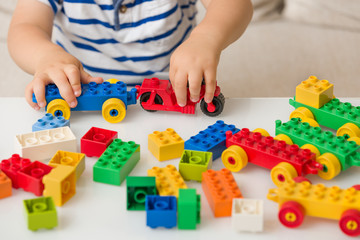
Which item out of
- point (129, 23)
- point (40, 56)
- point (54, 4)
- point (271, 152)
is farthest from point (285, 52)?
point (271, 152)

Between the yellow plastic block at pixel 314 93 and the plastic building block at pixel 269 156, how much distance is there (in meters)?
0.13

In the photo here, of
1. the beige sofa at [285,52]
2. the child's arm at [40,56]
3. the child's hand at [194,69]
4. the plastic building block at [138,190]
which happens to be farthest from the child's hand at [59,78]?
the beige sofa at [285,52]

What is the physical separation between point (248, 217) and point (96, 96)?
1.10ft

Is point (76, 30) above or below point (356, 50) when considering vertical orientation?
above

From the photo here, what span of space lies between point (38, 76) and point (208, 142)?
0.30 meters

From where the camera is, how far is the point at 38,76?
0.81 meters

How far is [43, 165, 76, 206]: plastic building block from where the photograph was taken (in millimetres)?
Result: 575

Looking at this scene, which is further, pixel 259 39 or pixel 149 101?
pixel 259 39

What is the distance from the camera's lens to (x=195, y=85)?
768 millimetres

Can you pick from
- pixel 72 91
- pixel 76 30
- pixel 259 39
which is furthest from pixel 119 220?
pixel 259 39

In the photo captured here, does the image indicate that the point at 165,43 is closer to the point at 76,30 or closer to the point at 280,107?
the point at 76,30

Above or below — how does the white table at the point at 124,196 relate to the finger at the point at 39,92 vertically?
below

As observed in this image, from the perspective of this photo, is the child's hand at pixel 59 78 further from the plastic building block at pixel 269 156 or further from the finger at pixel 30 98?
the plastic building block at pixel 269 156

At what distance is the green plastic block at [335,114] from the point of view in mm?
729
